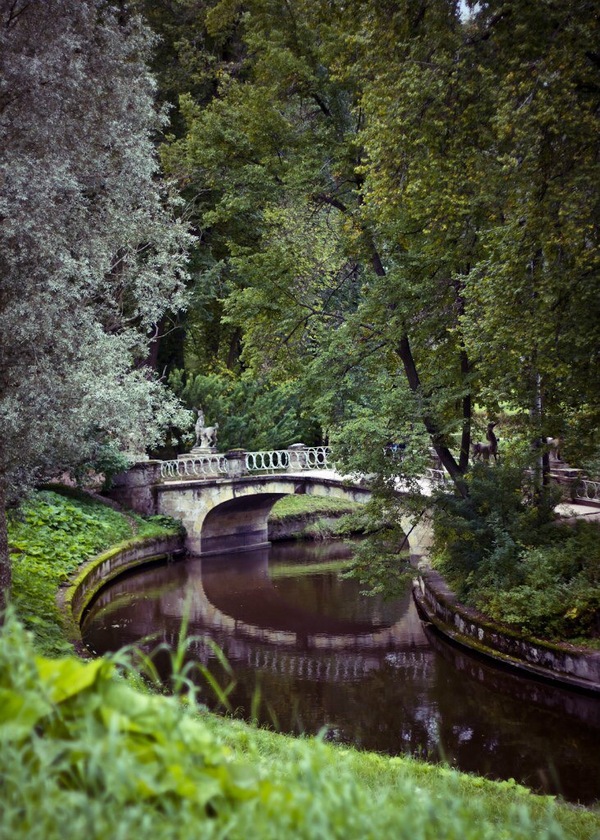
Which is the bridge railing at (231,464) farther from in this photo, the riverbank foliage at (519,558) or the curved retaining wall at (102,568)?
the riverbank foliage at (519,558)

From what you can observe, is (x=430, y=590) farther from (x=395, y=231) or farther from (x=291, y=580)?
(x=395, y=231)

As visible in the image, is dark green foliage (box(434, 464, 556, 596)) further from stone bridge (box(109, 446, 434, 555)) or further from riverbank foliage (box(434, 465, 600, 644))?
stone bridge (box(109, 446, 434, 555))

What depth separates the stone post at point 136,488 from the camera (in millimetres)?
24047

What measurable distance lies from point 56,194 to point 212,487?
52.9 ft

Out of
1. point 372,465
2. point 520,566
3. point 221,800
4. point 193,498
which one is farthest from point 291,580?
point 221,800

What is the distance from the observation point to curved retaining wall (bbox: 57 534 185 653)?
43.8 ft

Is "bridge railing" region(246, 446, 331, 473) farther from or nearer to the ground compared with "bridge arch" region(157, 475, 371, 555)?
farther from the ground

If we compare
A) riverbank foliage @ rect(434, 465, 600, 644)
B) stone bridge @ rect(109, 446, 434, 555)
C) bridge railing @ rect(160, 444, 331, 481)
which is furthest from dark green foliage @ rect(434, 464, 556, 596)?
bridge railing @ rect(160, 444, 331, 481)

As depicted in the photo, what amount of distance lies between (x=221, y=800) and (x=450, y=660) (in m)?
12.2

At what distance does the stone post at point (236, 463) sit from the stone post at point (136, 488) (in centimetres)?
231

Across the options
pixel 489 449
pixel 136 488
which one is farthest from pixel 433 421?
pixel 136 488

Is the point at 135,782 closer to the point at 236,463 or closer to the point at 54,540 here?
the point at 54,540

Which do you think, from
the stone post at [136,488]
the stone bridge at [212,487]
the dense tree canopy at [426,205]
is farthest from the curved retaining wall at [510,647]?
the stone post at [136,488]

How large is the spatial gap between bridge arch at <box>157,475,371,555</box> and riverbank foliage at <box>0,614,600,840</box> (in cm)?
2054
